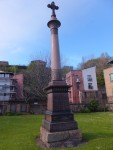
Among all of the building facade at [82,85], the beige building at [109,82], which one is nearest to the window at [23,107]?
the building facade at [82,85]

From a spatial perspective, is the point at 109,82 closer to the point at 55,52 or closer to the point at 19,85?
the point at 19,85

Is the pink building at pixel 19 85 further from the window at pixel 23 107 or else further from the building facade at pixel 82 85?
the window at pixel 23 107

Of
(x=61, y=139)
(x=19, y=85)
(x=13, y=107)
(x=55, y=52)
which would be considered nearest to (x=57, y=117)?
(x=61, y=139)

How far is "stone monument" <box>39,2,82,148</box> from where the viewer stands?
10.8m

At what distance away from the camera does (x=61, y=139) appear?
10.9 metres

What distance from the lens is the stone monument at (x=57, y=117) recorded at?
424 inches

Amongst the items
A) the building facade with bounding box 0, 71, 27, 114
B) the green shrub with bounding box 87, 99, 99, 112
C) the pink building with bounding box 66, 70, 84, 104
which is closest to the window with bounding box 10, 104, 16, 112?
the green shrub with bounding box 87, 99, 99, 112

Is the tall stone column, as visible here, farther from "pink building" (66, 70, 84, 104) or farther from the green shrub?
"pink building" (66, 70, 84, 104)

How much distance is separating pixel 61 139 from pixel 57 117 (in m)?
1.17

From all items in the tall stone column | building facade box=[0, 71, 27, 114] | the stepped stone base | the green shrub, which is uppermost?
building facade box=[0, 71, 27, 114]

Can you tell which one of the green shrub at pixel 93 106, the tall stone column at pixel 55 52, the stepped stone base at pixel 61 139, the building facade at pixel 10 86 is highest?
the building facade at pixel 10 86

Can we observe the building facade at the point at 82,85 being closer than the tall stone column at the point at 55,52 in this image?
No

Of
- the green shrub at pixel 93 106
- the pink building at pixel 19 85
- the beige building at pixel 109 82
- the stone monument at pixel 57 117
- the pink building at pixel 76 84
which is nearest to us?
the stone monument at pixel 57 117

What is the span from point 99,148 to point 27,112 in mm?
34684
